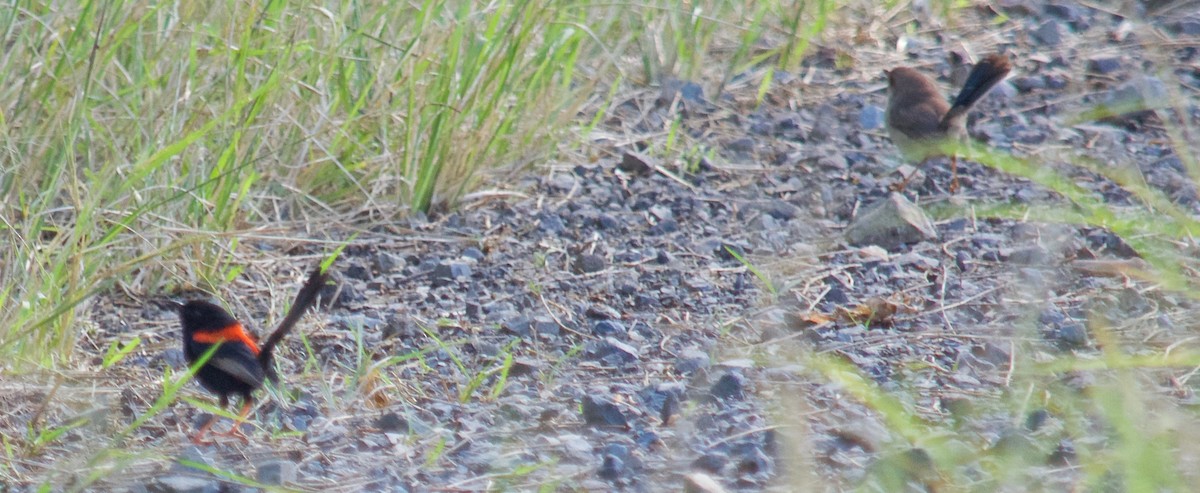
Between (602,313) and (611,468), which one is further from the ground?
(611,468)

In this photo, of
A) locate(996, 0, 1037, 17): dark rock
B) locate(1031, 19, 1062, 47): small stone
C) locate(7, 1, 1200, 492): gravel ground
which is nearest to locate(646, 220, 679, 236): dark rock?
locate(7, 1, 1200, 492): gravel ground

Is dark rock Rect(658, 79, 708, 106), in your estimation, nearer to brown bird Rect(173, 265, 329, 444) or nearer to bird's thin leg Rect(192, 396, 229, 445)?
brown bird Rect(173, 265, 329, 444)

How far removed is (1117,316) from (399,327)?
6.67ft

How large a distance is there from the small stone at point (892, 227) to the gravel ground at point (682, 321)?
0.06 meters

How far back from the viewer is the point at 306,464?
3197 mm

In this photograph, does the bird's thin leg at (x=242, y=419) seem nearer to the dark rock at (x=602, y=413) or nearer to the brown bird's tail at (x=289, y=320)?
the brown bird's tail at (x=289, y=320)

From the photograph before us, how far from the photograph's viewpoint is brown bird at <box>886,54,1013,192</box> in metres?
→ 5.57

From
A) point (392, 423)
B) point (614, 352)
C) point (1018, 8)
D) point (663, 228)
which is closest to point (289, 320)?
point (392, 423)

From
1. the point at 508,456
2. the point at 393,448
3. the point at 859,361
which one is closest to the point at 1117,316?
the point at 859,361

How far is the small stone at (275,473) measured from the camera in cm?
302

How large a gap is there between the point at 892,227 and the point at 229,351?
2.31 metres

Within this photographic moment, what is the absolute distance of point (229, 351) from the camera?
353 centimetres

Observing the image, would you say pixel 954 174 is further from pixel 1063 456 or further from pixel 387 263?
pixel 1063 456

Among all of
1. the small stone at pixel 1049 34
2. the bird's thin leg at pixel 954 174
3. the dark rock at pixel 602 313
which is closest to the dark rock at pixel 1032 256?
the bird's thin leg at pixel 954 174
